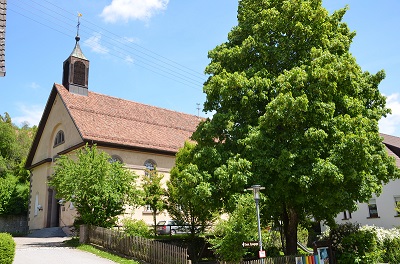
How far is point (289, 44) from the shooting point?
16500 mm

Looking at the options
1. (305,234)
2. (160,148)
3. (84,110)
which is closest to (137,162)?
(160,148)

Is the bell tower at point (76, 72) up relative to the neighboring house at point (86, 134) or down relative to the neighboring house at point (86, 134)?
up

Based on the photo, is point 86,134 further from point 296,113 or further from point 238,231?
point 296,113

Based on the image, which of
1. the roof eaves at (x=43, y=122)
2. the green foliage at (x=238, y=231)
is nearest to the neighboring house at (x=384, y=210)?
the green foliage at (x=238, y=231)

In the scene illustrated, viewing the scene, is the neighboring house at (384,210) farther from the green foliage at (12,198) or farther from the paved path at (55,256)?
the green foliage at (12,198)

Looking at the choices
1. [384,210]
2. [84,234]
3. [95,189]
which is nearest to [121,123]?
[95,189]

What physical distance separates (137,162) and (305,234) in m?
12.8

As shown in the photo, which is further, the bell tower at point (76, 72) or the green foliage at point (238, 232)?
the bell tower at point (76, 72)

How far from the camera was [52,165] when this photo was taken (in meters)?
31.2

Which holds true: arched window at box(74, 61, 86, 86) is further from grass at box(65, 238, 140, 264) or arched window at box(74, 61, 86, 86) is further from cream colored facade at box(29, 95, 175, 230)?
grass at box(65, 238, 140, 264)

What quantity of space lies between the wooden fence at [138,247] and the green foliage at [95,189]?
99 centimetres

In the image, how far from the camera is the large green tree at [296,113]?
46.8ft

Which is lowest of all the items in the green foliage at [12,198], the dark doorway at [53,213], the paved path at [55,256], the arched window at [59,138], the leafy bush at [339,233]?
the paved path at [55,256]

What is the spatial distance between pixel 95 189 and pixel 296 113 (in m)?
10.8
